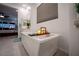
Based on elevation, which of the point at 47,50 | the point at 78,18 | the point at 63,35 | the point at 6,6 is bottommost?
the point at 47,50

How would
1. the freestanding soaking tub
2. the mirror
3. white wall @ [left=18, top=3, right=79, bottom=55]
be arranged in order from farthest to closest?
1. the mirror
2. white wall @ [left=18, top=3, right=79, bottom=55]
3. the freestanding soaking tub

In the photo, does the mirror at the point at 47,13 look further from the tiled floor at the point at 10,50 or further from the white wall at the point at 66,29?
the tiled floor at the point at 10,50

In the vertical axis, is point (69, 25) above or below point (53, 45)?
above

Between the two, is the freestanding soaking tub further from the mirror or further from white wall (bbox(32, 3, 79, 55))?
the mirror

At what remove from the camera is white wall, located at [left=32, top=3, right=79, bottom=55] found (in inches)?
59.9

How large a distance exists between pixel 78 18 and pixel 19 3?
1.01m

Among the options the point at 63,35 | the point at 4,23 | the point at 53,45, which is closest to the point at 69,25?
the point at 63,35

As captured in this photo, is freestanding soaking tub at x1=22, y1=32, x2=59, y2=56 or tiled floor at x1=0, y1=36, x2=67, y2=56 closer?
freestanding soaking tub at x1=22, y1=32, x2=59, y2=56

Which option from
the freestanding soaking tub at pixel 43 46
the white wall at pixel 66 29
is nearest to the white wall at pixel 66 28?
the white wall at pixel 66 29

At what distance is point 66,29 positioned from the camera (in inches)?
65.5

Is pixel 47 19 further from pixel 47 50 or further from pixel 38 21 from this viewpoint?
pixel 47 50

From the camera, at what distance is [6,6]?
61.4 inches

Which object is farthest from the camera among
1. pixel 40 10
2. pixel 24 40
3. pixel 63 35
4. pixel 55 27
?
pixel 24 40

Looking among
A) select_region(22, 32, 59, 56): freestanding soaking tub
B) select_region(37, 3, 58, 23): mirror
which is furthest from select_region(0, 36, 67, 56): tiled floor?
select_region(37, 3, 58, 23): mirror
